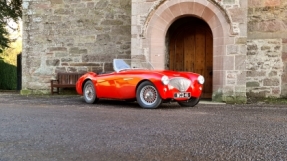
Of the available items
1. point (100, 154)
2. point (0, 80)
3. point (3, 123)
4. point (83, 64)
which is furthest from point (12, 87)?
point (100, 154)

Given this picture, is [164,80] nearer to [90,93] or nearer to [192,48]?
[90,93]

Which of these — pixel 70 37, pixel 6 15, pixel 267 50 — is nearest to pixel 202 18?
pixel 267 50

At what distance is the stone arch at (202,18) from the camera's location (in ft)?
31.8

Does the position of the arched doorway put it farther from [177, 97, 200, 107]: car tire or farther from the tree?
the tree

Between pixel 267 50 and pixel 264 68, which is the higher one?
pixel 267 50

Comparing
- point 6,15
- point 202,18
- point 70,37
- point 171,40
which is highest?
point 6,15

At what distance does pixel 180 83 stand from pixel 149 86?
69cm

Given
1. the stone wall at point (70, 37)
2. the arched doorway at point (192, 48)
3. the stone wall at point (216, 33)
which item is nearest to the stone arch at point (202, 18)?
the stone wall at point (216, 33)

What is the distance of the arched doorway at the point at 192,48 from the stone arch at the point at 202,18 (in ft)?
A: 4.38

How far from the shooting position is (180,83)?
7.58m

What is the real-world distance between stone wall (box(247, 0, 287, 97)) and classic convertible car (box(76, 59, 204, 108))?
10.9ft

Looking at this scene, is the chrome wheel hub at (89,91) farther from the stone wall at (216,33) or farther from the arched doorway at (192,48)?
the arched doorway at (192,48)

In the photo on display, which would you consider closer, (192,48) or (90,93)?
(90,93)

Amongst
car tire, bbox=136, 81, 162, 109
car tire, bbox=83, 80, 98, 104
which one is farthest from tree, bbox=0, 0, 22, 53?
car tire, bbox=136, 81, 162, 109
